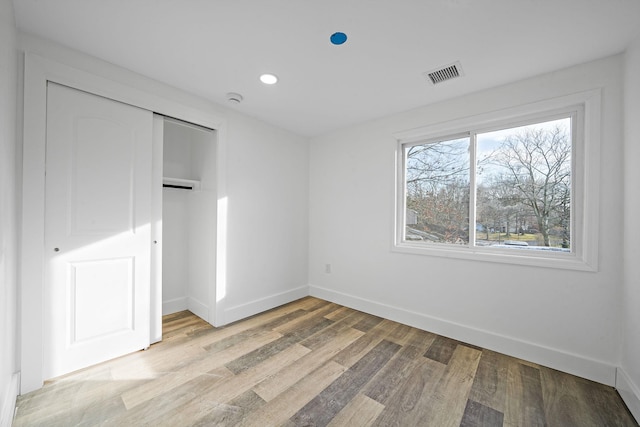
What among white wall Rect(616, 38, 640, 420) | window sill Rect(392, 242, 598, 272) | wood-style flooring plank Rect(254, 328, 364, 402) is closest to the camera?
white wall Rect(616, 38, 640, 420)

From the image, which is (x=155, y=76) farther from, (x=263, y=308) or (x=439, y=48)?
(x=263, y=308)

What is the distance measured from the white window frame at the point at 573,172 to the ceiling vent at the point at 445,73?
0.52 meters

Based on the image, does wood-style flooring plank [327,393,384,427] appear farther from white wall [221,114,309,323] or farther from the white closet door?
the white closet door

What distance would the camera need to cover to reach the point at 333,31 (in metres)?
1.72

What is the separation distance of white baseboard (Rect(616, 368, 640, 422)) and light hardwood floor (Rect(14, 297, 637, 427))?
5 centimetres

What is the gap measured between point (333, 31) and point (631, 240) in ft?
8.16

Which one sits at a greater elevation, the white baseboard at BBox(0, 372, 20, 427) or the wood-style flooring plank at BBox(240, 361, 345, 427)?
the white baseboard at BBox(0, 372, 20, 427)

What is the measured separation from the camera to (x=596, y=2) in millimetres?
1469

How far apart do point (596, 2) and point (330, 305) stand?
3.50 metres

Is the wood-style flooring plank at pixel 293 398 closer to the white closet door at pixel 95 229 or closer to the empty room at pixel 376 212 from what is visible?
the empty room at pixel 376 212

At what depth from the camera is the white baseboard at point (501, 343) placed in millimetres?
1968

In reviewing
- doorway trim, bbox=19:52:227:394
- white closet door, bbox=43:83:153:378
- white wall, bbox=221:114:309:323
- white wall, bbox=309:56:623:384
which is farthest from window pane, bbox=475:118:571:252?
doorway trim, bbox=19:52:227:394

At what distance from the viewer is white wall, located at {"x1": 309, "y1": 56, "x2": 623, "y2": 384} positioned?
6.39 feet

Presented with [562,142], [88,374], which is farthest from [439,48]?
[88,374]
